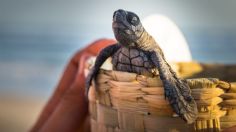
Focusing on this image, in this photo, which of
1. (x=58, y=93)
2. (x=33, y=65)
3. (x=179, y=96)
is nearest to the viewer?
(x=179, y=96)

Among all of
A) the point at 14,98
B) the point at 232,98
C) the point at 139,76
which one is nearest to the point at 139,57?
the point at 139,76

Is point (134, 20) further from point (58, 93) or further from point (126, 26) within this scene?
point (58, 93)

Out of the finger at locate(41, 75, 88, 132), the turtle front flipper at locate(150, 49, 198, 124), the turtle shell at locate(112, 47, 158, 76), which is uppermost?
the turtle shell at locate(112, 47, 158, 76)

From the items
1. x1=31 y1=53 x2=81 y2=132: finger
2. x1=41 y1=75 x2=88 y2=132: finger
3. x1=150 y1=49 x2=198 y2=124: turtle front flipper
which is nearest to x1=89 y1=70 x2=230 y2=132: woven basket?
x1=150 y1=49 x2=198 y2=124: turtle front flipper

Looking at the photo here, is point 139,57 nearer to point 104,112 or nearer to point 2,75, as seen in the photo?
point 104,112

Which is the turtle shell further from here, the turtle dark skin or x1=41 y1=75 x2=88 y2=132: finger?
x1=41 y1=75 x2=88 y2=132: finger

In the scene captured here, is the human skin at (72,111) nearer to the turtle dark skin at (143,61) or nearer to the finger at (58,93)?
the finger at (58,93)

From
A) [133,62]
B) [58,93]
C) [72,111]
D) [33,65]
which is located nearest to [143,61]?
[133,62]
